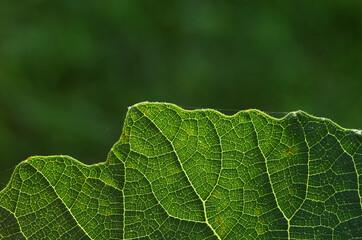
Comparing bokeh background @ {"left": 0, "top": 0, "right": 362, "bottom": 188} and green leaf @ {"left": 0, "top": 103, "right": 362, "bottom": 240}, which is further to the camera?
bokeh background @ {"left": 0, "top": 0, "right": 362, "bottom": 188}

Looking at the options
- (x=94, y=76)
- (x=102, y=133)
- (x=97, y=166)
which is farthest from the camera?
(x=94, y=76)

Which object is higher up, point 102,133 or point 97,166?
point 102,133

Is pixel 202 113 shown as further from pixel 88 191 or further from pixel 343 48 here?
pixel 343 48

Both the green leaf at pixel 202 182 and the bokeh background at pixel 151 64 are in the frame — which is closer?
the green leaf at pixel 202 182

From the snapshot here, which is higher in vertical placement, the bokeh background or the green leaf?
the bokeh background

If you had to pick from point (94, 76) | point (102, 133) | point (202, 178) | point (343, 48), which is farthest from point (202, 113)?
point (343, 48)
